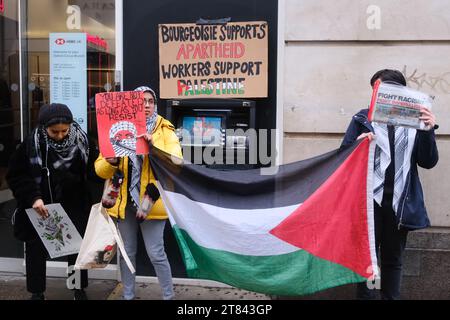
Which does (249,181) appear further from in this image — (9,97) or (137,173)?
(9,97)

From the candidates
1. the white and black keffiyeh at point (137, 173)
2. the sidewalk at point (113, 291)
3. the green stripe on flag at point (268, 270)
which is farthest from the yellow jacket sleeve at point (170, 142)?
the sidewalk at point (113, 291)

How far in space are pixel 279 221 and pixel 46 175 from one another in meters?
1.98

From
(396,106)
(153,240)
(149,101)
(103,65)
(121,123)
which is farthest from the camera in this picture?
(103,65)

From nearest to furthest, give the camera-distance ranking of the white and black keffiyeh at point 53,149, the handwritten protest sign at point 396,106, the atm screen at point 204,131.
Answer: the handwritten protest sign at point 396,106 < the white and black keffiyeh at point 53,149 < the atm screen at point 204,131

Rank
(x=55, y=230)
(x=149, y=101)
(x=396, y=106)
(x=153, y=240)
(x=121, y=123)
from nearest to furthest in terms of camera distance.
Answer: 1. (x=396, y=106)
2. (x=121, y=123)
3. (x=149, y=101)
4. (x=153, y=240)
5. (x=55, y=230)

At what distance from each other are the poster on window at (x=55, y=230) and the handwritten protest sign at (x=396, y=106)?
2615 mm

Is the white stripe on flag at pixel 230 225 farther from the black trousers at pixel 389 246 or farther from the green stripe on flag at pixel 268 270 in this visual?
the black trousers at pixel 389 246

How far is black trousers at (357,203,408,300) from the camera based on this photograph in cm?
403

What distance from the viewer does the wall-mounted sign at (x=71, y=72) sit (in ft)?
17.9

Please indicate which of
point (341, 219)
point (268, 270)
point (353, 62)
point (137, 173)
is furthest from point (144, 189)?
point (353, 62)

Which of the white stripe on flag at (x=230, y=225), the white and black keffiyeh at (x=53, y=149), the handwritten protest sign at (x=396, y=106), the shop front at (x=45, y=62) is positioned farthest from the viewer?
the shop front at (x=45, y=62)

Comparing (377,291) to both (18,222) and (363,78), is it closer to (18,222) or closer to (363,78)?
(363,78)

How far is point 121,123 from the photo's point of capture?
395cm

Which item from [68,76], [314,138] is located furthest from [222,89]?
[68,76]
